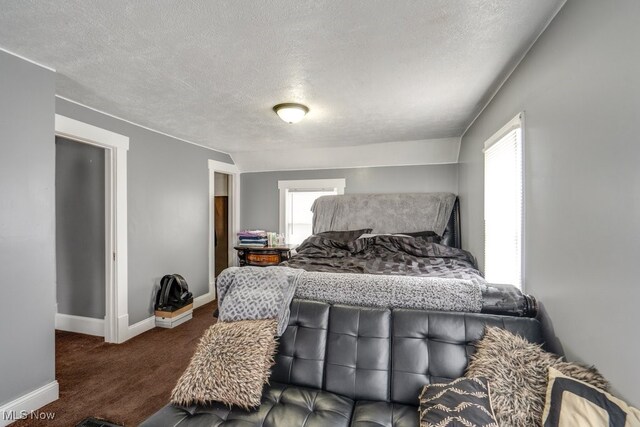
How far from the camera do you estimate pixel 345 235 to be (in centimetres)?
402

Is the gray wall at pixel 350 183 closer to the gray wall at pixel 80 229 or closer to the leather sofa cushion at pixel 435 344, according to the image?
the gray wall at pixel 80 229

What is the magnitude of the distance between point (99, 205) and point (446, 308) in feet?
11.8

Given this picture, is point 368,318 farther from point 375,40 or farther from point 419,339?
point 375,40

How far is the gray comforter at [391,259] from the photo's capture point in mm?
2562

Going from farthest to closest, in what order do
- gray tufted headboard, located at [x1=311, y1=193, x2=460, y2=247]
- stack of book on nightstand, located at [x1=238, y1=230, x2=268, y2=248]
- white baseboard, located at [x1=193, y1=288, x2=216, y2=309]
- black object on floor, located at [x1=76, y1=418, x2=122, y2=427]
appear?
stack of book on nightstand, located at [x1=238, y1=230, x2=268, y2=248] < white baseboard, located at [x1=193, y1=288, x2=216, y2=309] < gray tufted headboard, located at [x1=311, y1=193, x2=460, y2=247] < black object on floor, located at [x1=76, y1=418, x2=122, y2=427]

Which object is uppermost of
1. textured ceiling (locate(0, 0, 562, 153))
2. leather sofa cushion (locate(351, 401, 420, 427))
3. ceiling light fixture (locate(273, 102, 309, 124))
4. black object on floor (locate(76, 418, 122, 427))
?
textured ceiling (locate(0, 0, 562, 153))

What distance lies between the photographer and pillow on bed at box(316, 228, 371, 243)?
3922mm

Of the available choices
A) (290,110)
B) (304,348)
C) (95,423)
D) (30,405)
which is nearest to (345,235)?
(290,110)

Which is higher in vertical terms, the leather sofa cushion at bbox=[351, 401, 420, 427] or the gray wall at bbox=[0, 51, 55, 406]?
the gray wall at bbox=[0, 51, 55, 406]

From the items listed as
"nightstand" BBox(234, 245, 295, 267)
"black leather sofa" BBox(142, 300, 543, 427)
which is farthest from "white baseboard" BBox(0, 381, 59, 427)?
"nightstand" BBox(234, 245, 295, 267)

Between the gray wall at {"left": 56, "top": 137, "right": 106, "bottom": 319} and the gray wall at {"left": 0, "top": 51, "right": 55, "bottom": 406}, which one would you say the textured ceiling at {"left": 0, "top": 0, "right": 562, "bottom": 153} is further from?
the gray wall at {"left": 56, "top": 137, "right": 106, "bottom": 319}

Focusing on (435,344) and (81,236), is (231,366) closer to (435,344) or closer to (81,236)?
(435,344)

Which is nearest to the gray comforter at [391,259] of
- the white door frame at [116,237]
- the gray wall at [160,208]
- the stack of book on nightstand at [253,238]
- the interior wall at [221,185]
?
the stack of book on nightstand at [253,238]

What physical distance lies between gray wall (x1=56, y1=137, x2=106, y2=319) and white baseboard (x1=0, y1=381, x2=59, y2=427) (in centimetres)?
121
